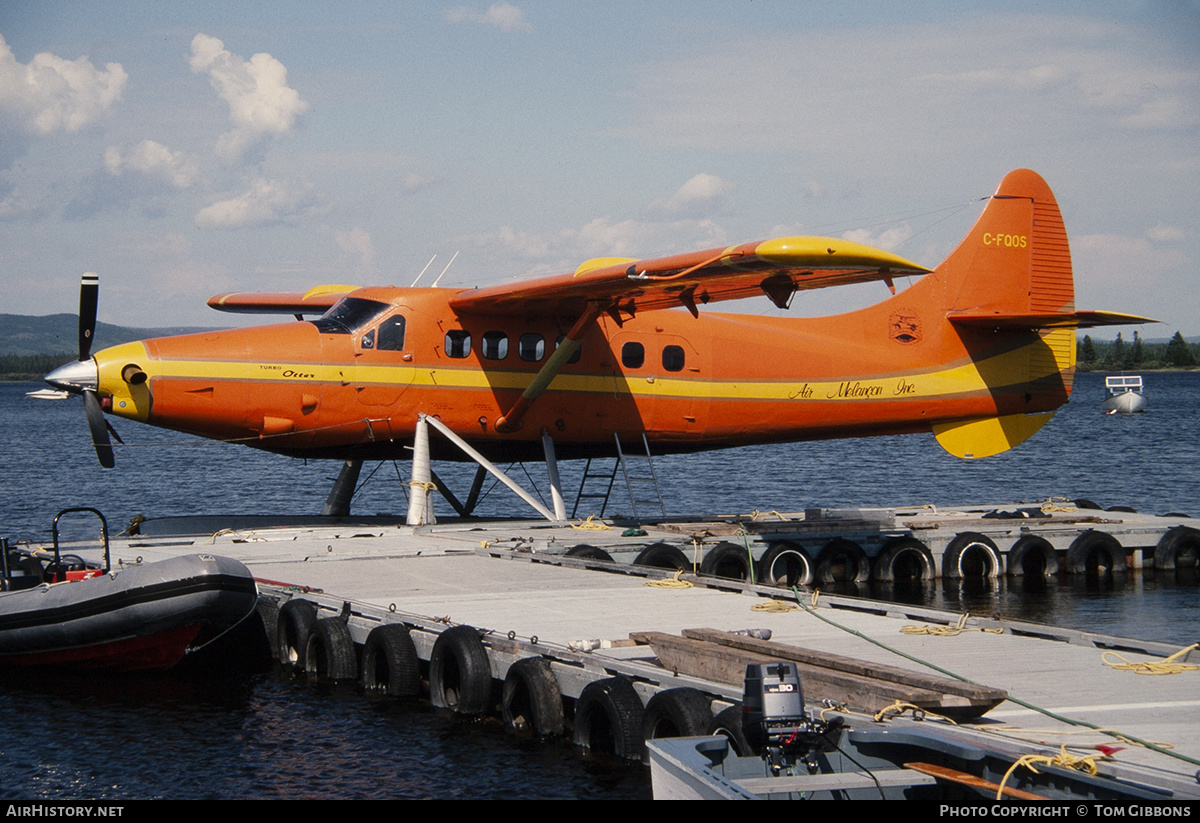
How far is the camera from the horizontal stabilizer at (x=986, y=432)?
19.3m

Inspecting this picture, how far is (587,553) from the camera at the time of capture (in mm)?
14211

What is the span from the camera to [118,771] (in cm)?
884

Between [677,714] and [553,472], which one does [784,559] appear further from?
[677,714]

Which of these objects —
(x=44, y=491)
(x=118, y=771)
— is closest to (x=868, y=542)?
(x=118, y=771)

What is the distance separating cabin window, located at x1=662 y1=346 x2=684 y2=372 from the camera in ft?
58.6

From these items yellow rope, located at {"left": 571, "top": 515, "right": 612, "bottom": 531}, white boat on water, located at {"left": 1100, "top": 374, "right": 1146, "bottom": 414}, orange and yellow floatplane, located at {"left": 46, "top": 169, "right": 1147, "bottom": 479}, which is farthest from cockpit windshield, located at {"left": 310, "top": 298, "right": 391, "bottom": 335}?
white boat on water, located at {"left": 1100, "top": 374, "right": 1146, "bottom": 414}

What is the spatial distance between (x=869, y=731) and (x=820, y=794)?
622mm

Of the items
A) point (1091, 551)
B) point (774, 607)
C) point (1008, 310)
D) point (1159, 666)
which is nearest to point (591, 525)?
point (774, 607)

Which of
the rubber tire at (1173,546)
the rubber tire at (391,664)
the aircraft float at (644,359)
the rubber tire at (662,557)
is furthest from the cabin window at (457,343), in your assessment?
the rubber tire at (1173,546)

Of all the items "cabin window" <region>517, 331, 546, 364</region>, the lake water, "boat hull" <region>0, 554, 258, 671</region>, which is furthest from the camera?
"cabin window" <region>517, 331, 546, 364</region>

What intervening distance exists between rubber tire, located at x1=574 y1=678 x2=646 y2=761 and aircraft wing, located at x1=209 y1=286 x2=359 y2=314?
43.0ft

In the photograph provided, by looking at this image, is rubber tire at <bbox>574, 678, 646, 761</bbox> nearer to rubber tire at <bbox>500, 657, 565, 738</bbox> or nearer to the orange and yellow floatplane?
rubber tire at <bbox>500, 657, 565, 738</bbox>

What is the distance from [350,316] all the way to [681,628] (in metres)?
8.29

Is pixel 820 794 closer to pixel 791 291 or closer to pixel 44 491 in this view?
pixel 791 291
